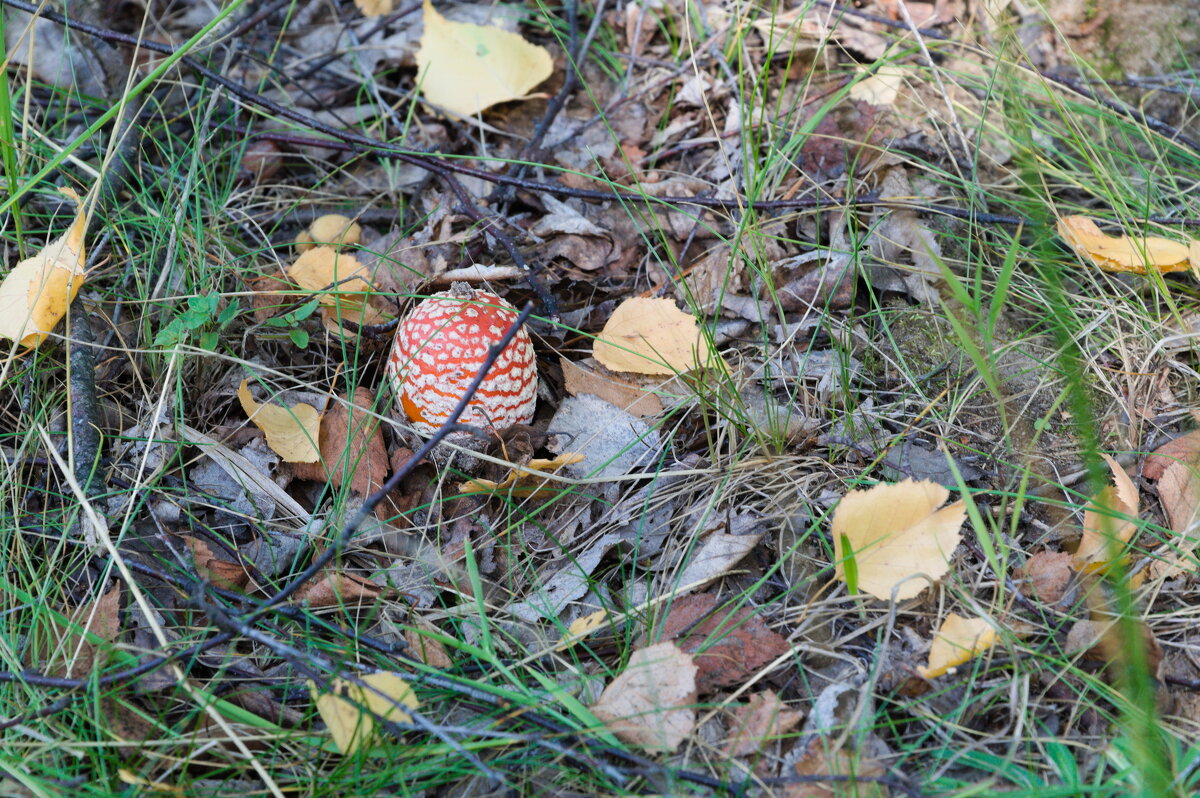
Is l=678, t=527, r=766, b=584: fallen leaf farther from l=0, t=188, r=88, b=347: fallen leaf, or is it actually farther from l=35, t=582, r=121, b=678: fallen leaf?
l=0, t=188, r=88, b=347: fallen leaf

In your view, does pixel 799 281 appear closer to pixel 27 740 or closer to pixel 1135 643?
pixel 1135 643

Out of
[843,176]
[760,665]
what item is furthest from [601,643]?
[843,176]

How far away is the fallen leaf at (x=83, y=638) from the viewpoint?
71.2 inches

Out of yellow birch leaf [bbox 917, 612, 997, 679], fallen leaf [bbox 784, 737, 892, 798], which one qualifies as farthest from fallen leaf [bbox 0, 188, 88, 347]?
yellow birch leaf [bbox 917, 612, 997, 679]

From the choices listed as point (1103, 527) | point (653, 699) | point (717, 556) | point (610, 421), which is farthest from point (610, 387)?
point (1103, 527)

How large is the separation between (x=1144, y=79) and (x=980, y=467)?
1755 mm

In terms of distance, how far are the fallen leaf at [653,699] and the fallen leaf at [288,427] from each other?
3.36 ft

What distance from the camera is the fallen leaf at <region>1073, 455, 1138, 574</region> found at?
1.85 m

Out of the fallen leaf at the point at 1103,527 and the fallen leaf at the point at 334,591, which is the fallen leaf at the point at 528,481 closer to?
the fallen leaf at the point at 334,591

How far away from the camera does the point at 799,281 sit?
2.58 m

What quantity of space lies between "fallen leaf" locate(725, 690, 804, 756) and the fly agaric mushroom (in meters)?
0.96

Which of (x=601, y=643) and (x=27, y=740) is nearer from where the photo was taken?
(x=27, y=740)

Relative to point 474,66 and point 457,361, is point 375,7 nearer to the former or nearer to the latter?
point 474,66

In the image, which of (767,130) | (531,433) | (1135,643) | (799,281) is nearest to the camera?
(1135,643)
